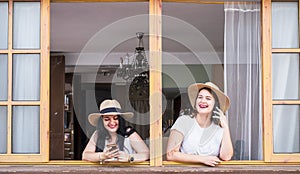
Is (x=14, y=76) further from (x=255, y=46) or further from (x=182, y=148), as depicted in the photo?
(x=255, y=46)

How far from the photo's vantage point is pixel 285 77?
4.09 m

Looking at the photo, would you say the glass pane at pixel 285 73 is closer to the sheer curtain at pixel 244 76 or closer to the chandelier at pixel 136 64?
the sheer curtain at pixel 244 76

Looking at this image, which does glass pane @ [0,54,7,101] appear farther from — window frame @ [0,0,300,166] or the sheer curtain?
the sheer curtain

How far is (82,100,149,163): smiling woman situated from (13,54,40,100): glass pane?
0.63 metres

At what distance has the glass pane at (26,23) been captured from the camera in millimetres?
4070

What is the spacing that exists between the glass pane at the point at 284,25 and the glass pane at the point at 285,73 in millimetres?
94

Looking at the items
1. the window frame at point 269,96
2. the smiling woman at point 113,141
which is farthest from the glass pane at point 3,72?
the window frame at point 269,96

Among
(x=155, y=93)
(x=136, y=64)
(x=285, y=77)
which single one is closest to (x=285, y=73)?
(x=285, y=77)

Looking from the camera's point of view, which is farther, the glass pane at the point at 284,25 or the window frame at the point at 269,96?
the glass pane at the point at 284,25

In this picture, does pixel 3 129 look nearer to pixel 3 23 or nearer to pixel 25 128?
pixel 25 128

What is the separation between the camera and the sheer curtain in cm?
423

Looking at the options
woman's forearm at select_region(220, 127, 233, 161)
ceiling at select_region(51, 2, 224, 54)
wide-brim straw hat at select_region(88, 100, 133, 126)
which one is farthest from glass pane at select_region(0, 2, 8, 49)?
woman's forearm at select_region(220, 127, 233, 161)

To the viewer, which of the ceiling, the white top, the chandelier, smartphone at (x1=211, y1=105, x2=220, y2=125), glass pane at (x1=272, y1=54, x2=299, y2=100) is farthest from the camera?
the chandelier

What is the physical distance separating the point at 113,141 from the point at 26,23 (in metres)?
1.10
